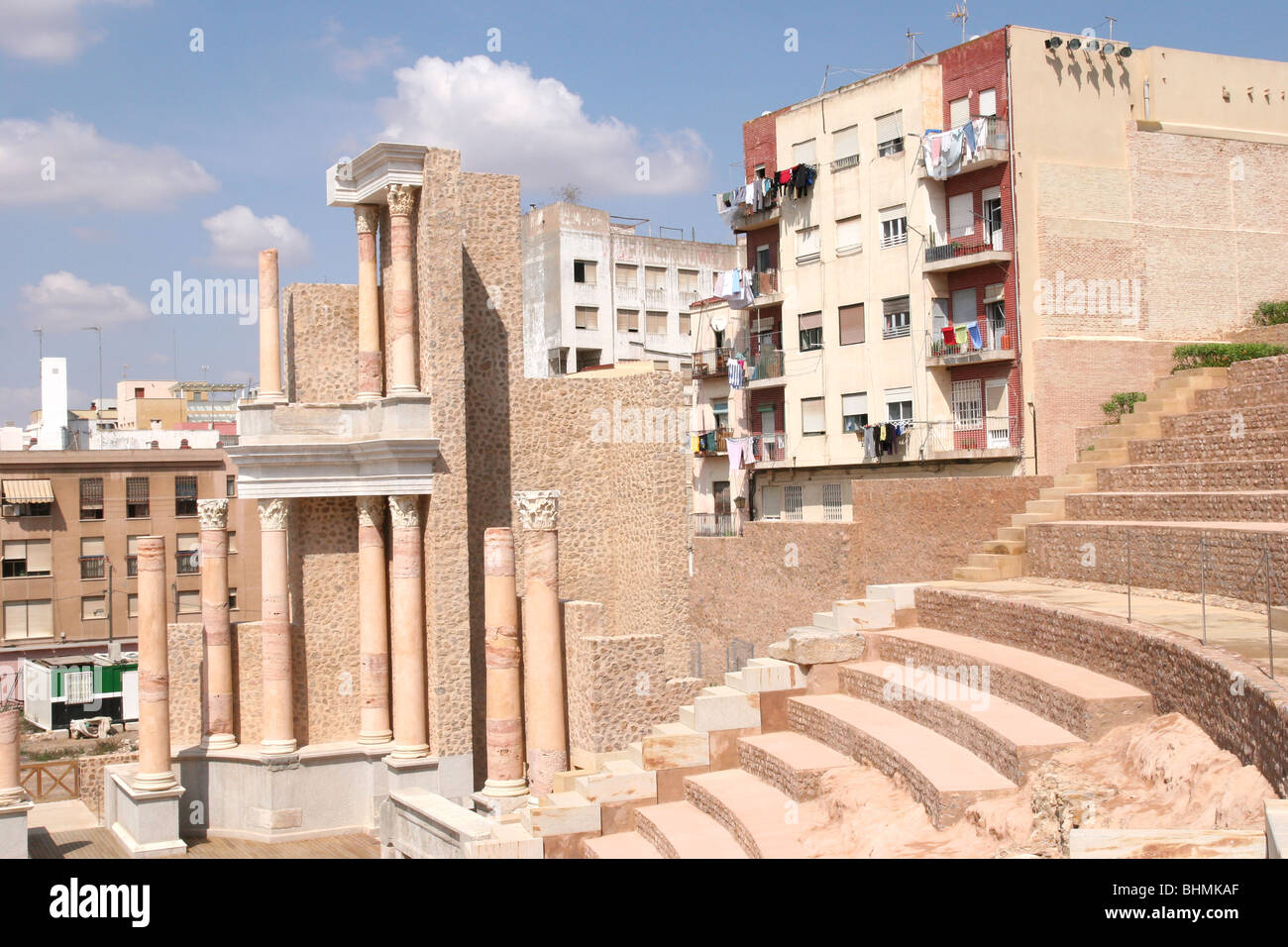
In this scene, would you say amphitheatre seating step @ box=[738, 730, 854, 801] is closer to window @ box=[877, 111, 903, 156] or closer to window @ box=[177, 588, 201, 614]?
window @ box=[877, 111, 903, 156]

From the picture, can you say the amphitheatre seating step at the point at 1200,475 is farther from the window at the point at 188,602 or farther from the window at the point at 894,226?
the window at the point at 188,602

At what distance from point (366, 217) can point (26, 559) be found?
99.9ft

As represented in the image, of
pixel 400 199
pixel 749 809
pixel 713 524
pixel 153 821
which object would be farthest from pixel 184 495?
pixel 749 809

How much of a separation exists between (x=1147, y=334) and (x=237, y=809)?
21032 millimetres

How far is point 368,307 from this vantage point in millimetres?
22047

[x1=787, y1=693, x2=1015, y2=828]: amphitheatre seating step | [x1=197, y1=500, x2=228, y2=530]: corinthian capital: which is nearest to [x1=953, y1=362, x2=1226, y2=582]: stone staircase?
[x1=787, y1=693, x2=1015, y2=828]: amphitheatre seating step

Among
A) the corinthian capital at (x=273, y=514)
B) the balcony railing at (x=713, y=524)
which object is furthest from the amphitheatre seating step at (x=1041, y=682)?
the balcony railing at (x=713, y=524)

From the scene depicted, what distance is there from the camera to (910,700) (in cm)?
1555

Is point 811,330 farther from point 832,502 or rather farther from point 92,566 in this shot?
point 92,566

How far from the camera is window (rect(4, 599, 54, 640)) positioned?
45688mm

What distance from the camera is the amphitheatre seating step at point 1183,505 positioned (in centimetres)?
1659
